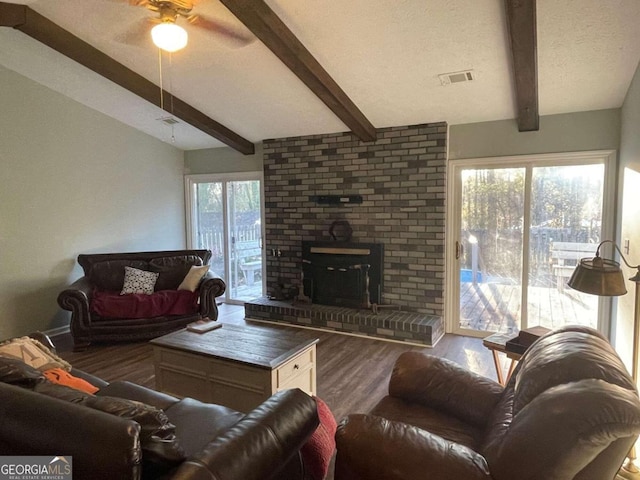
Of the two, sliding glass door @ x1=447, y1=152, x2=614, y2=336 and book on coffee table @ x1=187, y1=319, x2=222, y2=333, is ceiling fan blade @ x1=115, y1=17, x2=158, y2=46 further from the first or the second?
sliding glass door @ x1=447, y1=152, x2=614, y2=336

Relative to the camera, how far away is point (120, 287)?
4758 mm

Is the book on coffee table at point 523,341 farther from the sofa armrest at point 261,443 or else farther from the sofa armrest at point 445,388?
the sofa armrest at point 261,443

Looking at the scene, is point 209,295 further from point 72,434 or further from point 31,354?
point 72,434

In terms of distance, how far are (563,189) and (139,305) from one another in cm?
452

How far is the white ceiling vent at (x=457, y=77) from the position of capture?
3338mm

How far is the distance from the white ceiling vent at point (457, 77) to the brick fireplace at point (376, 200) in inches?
34.1

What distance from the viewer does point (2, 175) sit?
4129 mm

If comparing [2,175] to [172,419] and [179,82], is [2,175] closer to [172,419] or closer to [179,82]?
[179,82]

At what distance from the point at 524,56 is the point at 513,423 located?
2.57 m

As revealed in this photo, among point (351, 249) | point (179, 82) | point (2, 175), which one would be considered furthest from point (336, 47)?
point (2, 175)

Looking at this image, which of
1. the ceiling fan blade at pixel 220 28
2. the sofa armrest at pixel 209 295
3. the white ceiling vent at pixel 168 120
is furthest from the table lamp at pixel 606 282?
the white ceiling vent at pixel 168 120

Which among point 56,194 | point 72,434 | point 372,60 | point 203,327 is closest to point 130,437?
point 72,434

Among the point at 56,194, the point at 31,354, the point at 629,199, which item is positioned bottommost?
the point at 31,354

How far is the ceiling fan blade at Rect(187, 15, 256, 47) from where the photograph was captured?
2619 mm
